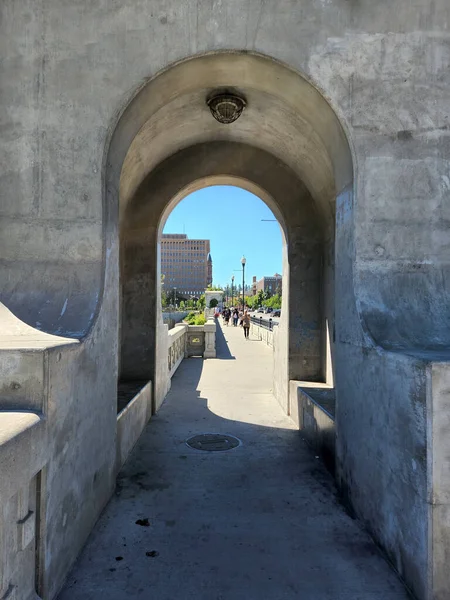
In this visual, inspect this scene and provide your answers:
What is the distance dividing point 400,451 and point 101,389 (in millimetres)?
2790

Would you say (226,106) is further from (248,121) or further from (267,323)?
(267,323)

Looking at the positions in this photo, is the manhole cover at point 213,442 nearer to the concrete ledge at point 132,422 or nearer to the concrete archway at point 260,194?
the concrete ledge at point 132,422

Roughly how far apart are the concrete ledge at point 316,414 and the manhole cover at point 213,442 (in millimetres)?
1158

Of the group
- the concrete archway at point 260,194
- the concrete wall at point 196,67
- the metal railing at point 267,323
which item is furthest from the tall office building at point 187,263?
the concrete wall at point 196,67

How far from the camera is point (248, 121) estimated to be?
20.4ft

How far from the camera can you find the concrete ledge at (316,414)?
482cm

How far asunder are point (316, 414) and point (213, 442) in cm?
165

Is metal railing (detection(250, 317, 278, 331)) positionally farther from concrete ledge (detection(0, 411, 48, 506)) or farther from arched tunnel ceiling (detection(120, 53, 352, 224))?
concrete ledge (detection(0, 411, 48, 506))

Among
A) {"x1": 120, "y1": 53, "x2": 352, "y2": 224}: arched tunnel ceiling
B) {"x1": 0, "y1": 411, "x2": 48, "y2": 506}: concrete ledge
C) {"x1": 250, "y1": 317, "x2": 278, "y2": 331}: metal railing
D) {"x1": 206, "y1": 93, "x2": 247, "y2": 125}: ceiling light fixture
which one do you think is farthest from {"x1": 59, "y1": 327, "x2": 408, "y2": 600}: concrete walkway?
{"x1": 250, "y1": 317, "x2": 278, "y2": 331}: metal railing

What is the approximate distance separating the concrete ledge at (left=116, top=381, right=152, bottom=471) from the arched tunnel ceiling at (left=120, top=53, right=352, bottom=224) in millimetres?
3580

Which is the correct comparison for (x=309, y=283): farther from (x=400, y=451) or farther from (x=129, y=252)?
(x=400, y=451)

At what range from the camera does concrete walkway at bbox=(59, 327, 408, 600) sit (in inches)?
110

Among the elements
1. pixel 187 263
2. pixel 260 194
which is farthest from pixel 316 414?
pixel 187 263

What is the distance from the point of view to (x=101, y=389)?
3781 millimetres
